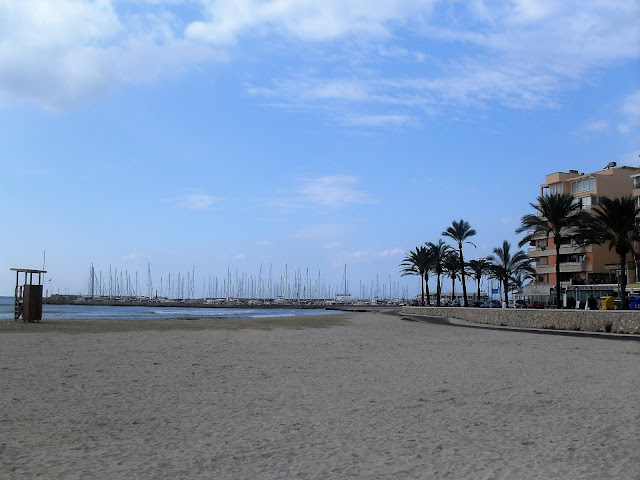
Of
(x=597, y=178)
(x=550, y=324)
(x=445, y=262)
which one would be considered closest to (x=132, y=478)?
(x=550, y=324)

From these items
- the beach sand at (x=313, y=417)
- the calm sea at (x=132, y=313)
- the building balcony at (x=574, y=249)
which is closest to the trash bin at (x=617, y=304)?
the building balcony at (x=574, y=249)

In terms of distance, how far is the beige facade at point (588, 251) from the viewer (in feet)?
211

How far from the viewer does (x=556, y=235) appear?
45.9 metres

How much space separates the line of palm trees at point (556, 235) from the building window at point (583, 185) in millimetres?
6339

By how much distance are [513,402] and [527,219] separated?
141ft

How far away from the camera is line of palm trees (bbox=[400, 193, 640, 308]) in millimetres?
→ 39500

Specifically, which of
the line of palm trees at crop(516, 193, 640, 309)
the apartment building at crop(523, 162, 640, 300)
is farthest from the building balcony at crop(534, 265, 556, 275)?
the line of palm trees at crop(516, 193, 640, 309)

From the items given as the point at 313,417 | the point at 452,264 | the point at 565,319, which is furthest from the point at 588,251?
the point at 313,417

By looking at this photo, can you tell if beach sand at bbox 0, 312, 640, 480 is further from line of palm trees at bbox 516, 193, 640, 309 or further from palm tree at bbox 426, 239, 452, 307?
palm tree at bbox 426, 239, 452, 307

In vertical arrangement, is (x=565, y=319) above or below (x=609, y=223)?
below

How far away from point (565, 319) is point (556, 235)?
51.8 ft

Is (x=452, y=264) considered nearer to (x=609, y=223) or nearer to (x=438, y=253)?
(x=438, y=253)

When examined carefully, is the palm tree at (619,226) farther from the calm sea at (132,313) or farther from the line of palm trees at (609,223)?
the calm sea at (132,313)

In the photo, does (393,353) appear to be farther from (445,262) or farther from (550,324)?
(445,262)
